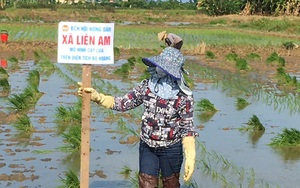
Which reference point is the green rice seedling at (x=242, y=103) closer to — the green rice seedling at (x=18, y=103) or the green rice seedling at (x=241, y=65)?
the green rice seedling at (x=18, y=103)

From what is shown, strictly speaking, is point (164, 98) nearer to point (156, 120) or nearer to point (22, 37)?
point (156, 120)

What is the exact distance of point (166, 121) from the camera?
3965mm

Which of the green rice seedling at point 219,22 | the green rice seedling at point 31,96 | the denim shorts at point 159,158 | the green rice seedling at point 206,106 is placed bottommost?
the green rice seedling at point 219,22

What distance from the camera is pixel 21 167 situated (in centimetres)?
598

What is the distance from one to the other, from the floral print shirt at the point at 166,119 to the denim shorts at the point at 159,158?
5cm

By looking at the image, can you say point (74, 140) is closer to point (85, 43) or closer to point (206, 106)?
point (85, 43)

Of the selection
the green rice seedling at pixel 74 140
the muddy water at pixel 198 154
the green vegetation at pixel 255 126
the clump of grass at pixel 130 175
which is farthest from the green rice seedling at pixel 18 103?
the clump of grass at pixel 130 175

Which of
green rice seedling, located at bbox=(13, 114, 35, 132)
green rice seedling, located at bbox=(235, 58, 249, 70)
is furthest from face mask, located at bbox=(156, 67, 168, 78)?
green rice seedling, located at bbox=(235, 58, 249, 70)

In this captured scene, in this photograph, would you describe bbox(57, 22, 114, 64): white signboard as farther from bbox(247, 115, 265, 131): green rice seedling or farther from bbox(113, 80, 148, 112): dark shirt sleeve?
bbox(247, 115, 265, 131): green rice seedling

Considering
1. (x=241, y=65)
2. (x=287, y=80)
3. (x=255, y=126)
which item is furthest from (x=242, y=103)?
(x=241, y=65)

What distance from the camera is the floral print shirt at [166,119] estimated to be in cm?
396

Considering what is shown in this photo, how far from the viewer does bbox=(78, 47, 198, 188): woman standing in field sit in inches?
156

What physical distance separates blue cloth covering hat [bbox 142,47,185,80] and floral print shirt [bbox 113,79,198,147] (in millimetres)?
142

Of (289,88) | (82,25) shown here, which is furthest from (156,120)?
(289,88)
